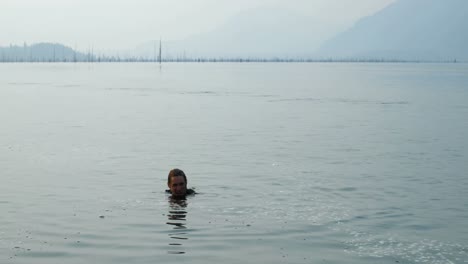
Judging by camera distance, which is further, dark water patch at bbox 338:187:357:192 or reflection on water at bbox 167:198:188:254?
dark water patch at bbox 338:187:357:192

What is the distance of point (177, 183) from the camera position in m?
19.0

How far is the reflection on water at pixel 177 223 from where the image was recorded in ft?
48.3

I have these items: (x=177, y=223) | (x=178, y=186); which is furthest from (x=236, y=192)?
(x=177, y=223)

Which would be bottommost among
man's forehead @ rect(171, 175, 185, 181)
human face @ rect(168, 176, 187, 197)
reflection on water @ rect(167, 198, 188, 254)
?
reflection on water @ rect(167, 198, 188, 254)

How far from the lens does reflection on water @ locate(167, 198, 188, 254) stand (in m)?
14.7

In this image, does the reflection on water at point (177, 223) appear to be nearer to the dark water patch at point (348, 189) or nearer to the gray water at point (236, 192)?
the gray water at point (236, 192)

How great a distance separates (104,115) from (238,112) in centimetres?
1088

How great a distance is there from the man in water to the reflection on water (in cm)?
24

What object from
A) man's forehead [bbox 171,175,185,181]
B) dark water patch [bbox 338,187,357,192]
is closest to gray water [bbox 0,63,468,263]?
dark water patch [bbox 338,187,357,192]

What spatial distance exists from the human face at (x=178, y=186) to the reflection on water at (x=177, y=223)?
0.24 meters

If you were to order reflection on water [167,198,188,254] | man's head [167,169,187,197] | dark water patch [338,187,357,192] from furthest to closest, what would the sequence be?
dark water patch [338,187,357,192] → man's head [167,169,187,197] → reflection on water [167,198,188,254]

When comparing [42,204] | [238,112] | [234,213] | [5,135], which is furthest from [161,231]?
[238,112]

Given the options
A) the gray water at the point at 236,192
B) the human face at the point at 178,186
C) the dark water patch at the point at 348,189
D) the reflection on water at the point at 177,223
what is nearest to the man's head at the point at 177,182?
the human face at the point at 178,186

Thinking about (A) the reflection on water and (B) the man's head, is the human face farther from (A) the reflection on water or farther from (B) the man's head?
(A) the reflection on water
